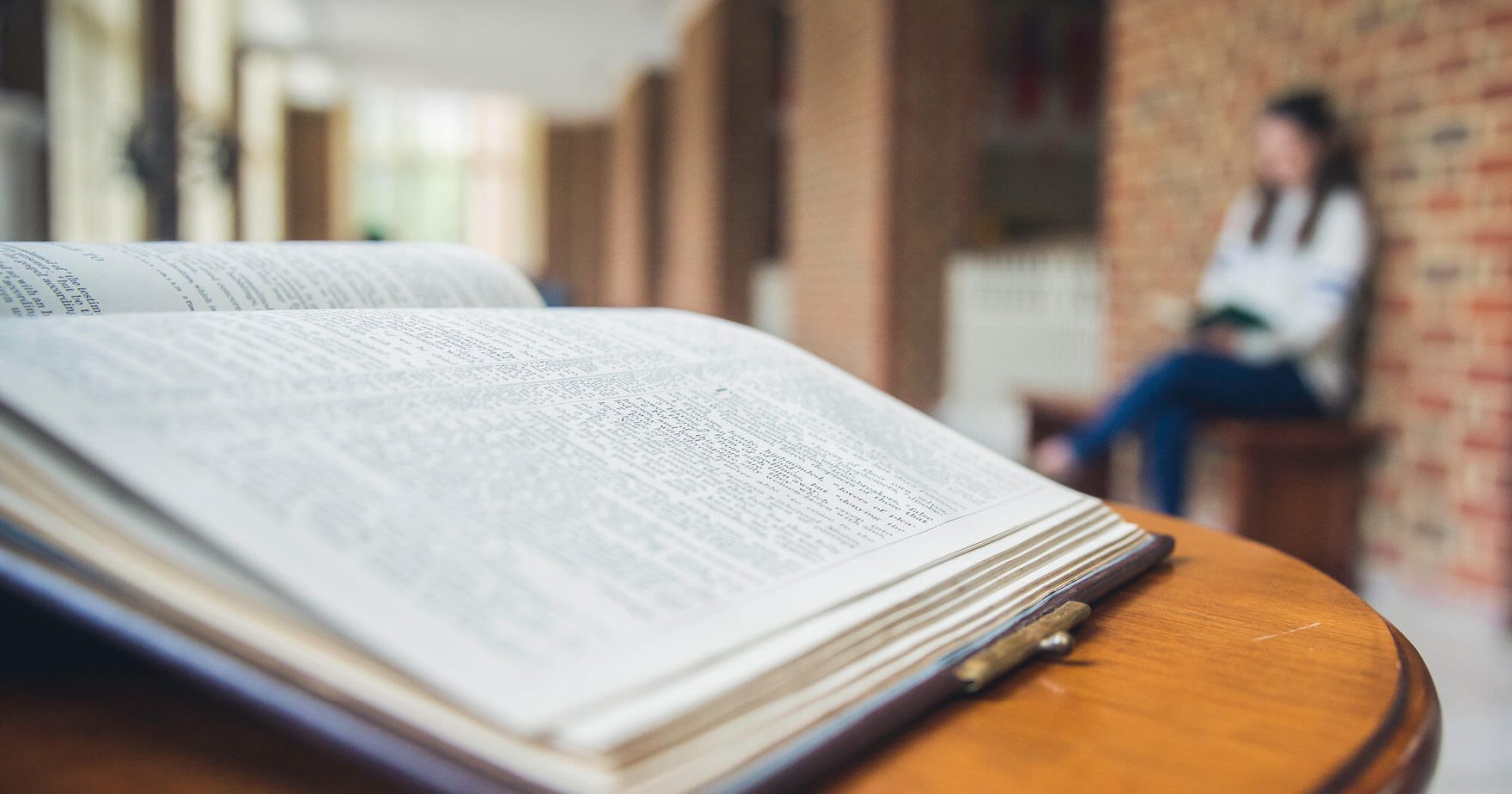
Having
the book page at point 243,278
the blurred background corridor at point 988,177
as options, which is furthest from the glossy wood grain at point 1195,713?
the blurred background corridor at point 988,177

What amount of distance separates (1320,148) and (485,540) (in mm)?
2655

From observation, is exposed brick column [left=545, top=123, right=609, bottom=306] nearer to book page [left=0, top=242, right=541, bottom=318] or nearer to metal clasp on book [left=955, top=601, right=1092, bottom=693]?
book page [left=0, top=242, right=541, bottom=318]

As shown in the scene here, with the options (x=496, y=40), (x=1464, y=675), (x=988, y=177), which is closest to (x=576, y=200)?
(x=496, y=40)

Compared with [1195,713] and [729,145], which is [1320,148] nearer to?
[1195,713]

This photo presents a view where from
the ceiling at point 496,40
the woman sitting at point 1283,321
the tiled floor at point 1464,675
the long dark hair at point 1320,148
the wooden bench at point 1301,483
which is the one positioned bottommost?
the tiled floor at point 1464,675

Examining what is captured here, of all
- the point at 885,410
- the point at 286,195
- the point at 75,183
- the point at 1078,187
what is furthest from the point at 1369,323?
the point at 286,195

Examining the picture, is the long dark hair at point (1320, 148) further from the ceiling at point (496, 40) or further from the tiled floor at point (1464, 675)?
the ceiling at point (496, 40)

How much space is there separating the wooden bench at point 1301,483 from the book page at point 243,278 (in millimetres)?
2093

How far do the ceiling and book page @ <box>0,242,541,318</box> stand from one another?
8.40m

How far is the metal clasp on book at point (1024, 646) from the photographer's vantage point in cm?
37

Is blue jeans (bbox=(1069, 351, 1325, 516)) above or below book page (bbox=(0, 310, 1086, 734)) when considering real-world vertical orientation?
below

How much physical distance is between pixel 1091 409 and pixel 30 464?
9.57 feet

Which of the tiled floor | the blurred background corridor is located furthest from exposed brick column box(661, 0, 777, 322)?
the tiled floor

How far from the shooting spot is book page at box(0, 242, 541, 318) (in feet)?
1.60
